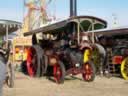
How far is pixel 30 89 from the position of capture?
13.5 metres

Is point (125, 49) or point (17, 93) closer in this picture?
point (17, 93)

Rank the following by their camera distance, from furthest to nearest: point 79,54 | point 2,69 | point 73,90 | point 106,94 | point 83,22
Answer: point 83,22 < point 79,54 < point 73,90 < point 106,94 < point 2,69

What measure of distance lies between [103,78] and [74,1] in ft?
28.6

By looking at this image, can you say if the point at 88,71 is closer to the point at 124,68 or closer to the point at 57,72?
the point at 57,72

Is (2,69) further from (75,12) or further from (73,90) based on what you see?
(75,12)

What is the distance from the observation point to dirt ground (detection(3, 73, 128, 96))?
12547 millimetres

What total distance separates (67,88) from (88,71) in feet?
6.76

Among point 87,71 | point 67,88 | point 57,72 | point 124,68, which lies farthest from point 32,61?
point 67,88

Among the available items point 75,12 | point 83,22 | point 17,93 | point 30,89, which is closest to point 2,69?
point 17,93

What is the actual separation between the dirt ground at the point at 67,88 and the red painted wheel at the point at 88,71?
211mm

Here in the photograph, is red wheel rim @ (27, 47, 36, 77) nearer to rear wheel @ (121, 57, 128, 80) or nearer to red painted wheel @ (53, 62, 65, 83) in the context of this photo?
red painted wheel @ (53, 62, 65, 83)

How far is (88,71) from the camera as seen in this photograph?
15.6 meters

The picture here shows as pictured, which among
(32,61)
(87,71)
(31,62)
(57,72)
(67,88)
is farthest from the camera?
(31,62)

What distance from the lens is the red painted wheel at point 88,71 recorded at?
15.4m
